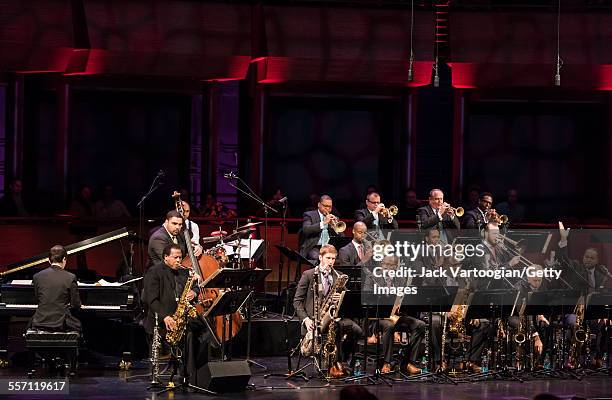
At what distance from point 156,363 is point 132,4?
814 cm

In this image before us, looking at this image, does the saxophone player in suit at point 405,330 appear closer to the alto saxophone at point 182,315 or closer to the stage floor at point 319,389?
the stage floor at point 319,389

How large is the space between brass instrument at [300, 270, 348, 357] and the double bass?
2.80 ft

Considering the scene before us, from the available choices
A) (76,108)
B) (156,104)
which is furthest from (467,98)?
(76,108)

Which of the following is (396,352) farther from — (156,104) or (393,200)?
(156,104)

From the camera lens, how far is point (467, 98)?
65.9 feet

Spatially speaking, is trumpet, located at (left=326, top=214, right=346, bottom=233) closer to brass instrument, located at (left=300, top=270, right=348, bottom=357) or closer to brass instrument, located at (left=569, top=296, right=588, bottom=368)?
brass instrument, located at (left=300, top=270, right=348, bottom=357)

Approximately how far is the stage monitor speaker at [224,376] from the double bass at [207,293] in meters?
0.29

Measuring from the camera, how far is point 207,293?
1270 centimetres

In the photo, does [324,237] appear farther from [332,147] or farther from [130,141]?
[130,141]

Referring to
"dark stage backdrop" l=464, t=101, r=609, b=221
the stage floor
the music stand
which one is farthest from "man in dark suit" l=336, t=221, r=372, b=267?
"dark stage backdrop" l=464, t=101, r=609, b=221

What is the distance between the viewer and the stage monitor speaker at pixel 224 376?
11945 mm

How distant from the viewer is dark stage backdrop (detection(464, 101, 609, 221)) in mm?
21078

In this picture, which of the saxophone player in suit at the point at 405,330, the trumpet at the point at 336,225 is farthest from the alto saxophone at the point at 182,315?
the trumpet at the point at 336,225

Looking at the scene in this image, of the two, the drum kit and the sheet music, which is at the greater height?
the drum kit
